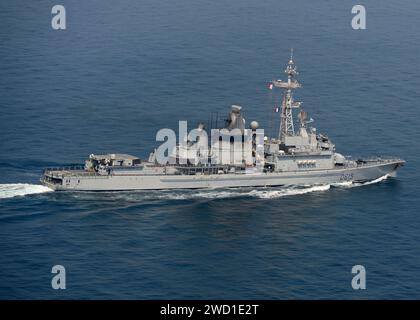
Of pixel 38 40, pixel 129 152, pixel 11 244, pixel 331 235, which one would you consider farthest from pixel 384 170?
pixel 38 40

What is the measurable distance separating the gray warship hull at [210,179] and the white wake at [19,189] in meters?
1.24

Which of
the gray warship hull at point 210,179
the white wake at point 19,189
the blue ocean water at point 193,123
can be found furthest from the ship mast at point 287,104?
the white wake at point 19,189

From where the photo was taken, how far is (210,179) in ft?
452

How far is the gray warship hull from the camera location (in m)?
132

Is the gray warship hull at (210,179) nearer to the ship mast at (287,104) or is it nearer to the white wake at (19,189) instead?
the white wake at (19,189)

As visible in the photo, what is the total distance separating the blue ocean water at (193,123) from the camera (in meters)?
109

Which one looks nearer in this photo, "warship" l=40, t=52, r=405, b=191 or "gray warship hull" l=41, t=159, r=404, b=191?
"gray warship hull" l=41, t=159, r=404, b=191

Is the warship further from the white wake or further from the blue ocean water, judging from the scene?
the white wake

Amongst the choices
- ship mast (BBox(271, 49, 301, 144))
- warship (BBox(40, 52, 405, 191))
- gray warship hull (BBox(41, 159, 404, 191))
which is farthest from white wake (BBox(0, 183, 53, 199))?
ship mast (BBox(271, 49, 301, 144))

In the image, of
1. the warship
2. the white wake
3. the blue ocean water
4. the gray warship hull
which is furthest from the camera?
the warship

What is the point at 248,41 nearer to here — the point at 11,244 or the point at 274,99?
the point at 274,99

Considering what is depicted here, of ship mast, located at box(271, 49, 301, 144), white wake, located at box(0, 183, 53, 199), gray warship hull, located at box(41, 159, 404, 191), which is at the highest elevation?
ship mast, located at box(271, 49, 301, 144)

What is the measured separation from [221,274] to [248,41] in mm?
85927

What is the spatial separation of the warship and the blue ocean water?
223cm
